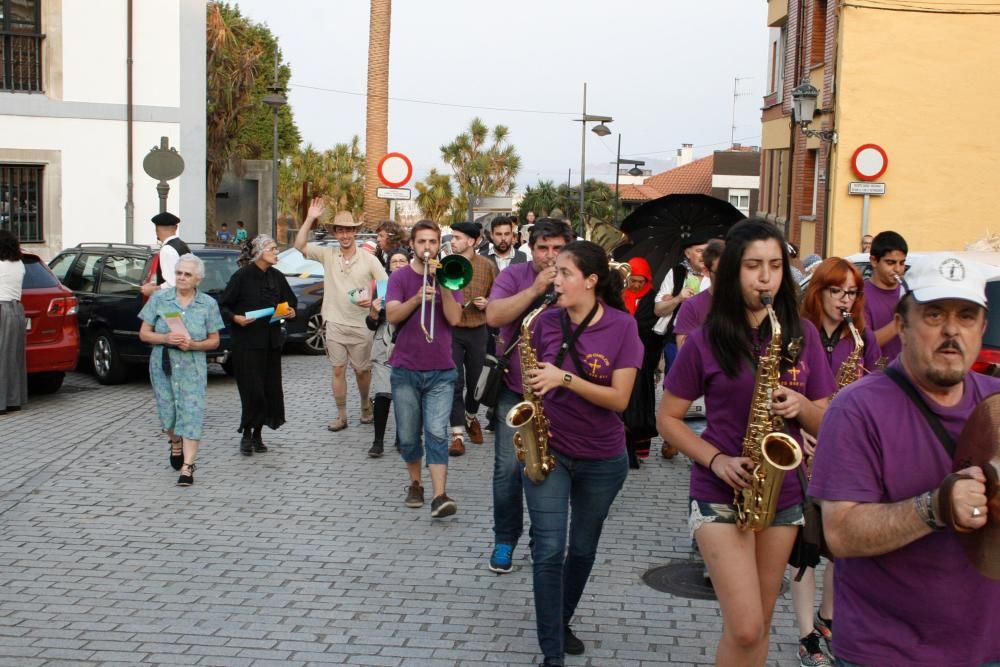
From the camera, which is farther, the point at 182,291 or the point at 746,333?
the point at 182,291

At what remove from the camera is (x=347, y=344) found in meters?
11.5

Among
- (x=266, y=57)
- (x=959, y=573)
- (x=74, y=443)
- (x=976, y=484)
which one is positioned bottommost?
(x=74, y=443)

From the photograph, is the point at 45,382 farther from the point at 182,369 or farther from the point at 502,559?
the point at 502,559

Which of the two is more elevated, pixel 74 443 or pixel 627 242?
pixel 627 242

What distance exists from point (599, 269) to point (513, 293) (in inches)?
56.2

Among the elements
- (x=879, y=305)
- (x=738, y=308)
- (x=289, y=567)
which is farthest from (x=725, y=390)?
(x=289, y=567)

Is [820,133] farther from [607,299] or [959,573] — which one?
[959,573]

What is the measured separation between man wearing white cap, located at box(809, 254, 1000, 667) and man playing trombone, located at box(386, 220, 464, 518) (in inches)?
201

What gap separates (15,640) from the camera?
570 cm

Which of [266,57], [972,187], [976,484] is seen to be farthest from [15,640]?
[266,57]

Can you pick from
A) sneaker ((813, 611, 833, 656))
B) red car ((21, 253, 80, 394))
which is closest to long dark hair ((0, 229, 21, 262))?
red car ((21, 253, 80, 394))

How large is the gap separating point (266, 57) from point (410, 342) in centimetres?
5769

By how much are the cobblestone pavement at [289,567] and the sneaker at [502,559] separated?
0.06 m

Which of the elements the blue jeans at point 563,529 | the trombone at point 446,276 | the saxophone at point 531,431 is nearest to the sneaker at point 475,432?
the trombone at point 446,276
